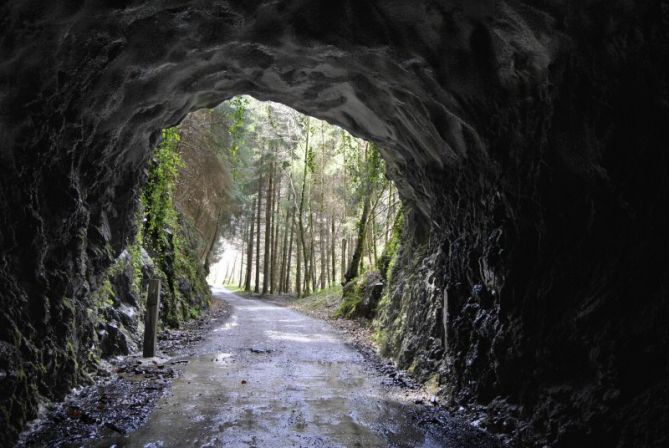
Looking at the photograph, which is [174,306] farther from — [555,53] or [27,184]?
[555,53]

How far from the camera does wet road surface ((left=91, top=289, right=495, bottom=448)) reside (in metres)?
5.71

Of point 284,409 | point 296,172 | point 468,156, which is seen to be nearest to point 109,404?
point 284,409

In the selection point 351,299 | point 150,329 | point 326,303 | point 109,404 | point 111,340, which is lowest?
point 109,404

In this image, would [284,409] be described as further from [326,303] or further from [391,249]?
[326,303]

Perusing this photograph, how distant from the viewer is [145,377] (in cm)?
865

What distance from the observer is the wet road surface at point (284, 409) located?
571 centimetres

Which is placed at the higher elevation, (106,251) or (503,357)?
(106,251)

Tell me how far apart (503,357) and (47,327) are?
5.91 metres

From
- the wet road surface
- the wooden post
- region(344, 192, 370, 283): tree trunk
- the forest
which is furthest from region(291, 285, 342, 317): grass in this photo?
the wooden post

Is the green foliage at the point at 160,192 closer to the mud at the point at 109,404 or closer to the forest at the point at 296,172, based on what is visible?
the forest at the point at 296,172

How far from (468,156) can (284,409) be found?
4549mm

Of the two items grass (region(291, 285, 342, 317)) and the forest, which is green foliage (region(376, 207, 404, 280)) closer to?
the forest

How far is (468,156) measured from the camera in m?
7.90

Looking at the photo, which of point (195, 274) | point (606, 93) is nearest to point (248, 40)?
point (606, 93)
